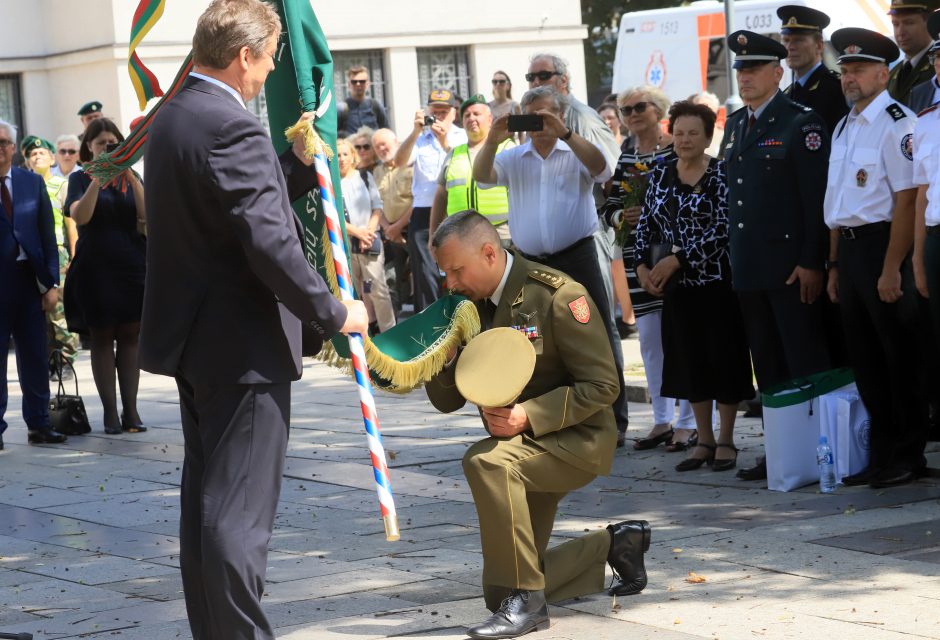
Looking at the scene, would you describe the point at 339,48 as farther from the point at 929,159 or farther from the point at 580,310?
the point at 580,310

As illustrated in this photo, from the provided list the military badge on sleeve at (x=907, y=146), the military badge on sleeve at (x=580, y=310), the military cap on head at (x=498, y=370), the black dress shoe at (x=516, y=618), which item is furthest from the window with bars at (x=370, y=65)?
the black dress shoe at (x=516, y=618)

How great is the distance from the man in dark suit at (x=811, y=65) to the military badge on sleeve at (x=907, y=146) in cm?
91

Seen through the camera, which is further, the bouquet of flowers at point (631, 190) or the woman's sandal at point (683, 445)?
the bouquet of flowers at point (631, 190)

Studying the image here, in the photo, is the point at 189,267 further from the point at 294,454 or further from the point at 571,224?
the point at 294,454

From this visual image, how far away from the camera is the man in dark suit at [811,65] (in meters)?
8.68

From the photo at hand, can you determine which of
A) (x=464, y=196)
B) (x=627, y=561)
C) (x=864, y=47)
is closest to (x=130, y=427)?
(x=464, y=196)

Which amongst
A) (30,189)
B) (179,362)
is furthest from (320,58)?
(30,189)

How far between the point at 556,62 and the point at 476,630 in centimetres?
552

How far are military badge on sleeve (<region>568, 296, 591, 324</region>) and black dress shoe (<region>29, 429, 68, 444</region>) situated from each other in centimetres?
635

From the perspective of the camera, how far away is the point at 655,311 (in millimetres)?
9477

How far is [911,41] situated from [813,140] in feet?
3.48

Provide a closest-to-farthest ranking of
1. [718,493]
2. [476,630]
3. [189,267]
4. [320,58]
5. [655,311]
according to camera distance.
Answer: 1. [189,267]
2. [476,630]
3. [320,58]
4. [718,493]
5. [655,311]

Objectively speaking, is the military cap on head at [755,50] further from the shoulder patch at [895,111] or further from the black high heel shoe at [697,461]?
the black high heel shoe at [697,461]

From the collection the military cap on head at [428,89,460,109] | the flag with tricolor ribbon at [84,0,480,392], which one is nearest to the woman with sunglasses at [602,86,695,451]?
the flag with tricolor ribbon at [84,0,480,392]
